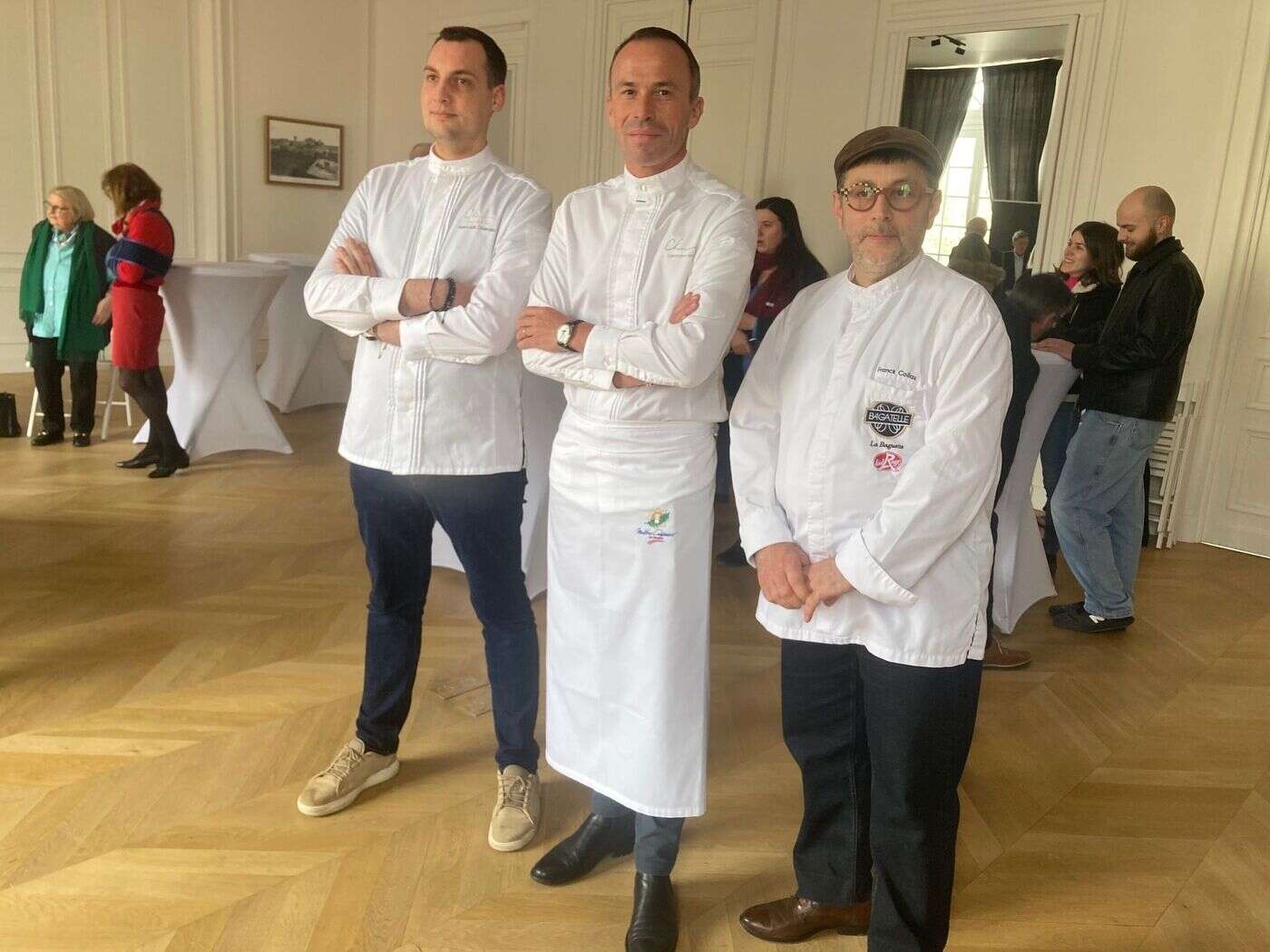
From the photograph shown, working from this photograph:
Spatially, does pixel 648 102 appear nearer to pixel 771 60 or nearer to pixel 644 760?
pixel 644 760

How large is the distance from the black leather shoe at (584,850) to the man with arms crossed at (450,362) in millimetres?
134

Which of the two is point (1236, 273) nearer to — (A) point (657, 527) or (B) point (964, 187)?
(B) point (964, 187)

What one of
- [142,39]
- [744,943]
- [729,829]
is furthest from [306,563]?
[142,39]

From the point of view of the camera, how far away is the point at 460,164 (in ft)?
7.57

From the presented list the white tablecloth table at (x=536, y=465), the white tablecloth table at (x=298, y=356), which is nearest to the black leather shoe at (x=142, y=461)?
the white tablecloth table at (x=298, y=356)

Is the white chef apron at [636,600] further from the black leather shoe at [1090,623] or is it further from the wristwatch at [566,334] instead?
the black leather shoe at [1090,623]

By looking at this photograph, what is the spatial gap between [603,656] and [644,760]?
230 mm

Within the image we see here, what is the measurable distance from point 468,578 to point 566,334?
732 mm

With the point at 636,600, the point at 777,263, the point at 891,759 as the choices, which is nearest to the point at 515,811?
the point at 636,600

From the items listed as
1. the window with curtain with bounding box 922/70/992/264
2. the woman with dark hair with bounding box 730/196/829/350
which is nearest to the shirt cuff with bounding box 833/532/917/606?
the woman with dark hair with bounding box 730/196/829/350

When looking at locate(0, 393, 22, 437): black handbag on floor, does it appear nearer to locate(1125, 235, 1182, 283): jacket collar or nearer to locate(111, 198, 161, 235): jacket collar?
locate(111, 198, 161, 235): jacket collar

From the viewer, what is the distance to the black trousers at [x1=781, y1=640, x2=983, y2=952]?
1.77 meters

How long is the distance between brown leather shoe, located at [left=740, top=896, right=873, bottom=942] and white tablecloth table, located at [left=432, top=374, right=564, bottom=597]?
1.66 meters

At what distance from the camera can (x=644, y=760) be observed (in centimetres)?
211
